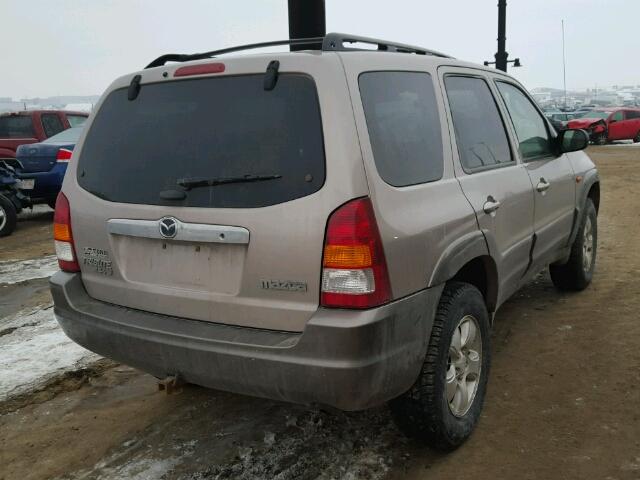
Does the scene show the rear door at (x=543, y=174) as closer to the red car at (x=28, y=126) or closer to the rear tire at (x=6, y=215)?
the rear tire at (x=6, y=215)

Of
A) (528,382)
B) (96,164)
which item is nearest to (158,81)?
(96,164)

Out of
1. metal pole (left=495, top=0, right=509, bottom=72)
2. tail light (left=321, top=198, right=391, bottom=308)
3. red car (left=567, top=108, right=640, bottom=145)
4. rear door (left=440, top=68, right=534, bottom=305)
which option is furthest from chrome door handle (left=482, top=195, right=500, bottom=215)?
red car (left=567, top=108, right=640, bottom=145)

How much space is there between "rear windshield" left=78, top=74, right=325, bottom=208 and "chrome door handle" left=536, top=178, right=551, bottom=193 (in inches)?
81.7

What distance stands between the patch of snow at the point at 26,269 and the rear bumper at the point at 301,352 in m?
4.38

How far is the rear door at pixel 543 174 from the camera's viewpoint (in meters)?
A: 3.81

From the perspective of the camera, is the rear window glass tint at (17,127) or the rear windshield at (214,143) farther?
the rear window glass tint at (17,127)

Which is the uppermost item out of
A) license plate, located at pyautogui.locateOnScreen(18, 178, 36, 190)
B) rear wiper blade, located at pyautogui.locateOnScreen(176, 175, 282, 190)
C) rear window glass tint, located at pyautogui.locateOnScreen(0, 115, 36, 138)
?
rear window glass tint, located at pyautogui.locateOnScreen(0, 115, 36, 138)

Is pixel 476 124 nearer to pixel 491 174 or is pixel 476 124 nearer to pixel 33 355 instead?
pixel 491 174

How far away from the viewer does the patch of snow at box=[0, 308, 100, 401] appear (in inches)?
149

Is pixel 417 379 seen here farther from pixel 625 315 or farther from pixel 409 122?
pixel 625 315

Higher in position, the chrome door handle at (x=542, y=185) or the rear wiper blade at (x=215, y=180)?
the rear wiper blade at (x=215, y=180)

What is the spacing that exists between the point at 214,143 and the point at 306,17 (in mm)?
4318

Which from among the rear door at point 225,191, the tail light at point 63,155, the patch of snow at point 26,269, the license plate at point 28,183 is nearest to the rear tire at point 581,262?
the rear door at point 225,191

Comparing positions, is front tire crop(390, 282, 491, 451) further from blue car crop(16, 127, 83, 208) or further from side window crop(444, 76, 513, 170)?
blue car crop(16, 127, 83, 208)
